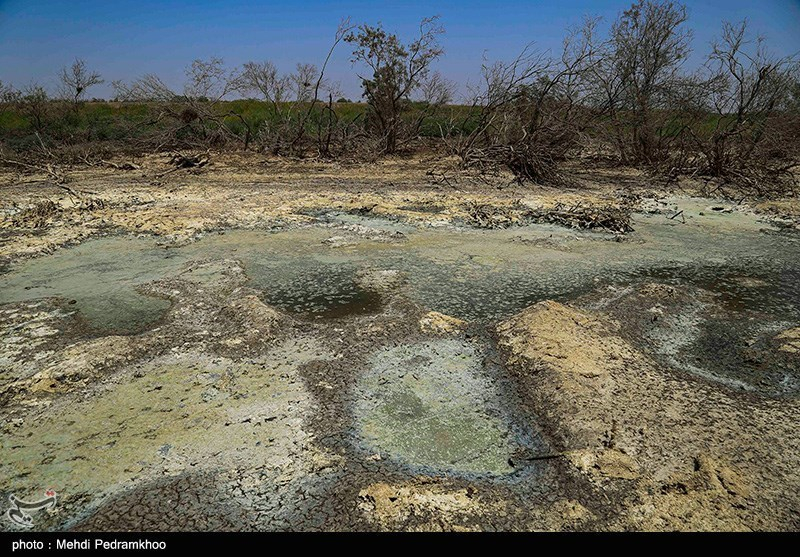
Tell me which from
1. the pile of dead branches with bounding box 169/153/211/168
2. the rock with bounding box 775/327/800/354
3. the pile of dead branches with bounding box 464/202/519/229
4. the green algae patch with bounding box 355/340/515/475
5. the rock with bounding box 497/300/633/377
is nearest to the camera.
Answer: the green algae patch with bounding box 355/340/515/475

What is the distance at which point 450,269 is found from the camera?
550 cm

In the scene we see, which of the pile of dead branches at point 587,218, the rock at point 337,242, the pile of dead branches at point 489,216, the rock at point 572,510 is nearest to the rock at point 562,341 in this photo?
the rock at point 572,510

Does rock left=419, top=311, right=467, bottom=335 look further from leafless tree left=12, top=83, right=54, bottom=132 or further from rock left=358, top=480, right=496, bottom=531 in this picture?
leafless tree left=12, top=83, right=54, bottom=132

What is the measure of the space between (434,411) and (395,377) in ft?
1.46

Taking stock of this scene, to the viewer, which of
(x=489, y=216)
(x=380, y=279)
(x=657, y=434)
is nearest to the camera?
(x=657, y=434)

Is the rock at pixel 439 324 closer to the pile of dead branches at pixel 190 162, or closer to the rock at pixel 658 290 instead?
the rock at pixel 658 290

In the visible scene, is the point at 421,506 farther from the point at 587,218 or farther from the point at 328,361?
the point at 587,218

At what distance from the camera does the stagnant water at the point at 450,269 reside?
4496 millimetres

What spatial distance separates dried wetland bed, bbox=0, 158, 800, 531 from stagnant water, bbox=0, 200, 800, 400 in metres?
0.03

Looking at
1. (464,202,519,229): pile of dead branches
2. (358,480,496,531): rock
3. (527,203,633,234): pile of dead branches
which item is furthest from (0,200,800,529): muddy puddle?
(464,202,519,229): pile of dead branches

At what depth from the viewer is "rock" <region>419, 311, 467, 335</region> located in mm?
4078

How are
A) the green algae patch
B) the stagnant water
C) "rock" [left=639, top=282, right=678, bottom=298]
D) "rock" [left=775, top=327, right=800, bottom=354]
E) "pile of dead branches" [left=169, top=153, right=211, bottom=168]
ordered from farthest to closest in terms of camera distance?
"pile of dead branches" [left=169, top=153, right=211, bottom=168]
"rock" [left=639, top=282, right=678, bottom=298]
the stagnant water
"rock" [left=775, top=327, right=800, bottom=354]
the green algae patch

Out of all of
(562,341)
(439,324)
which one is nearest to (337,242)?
(439,324)

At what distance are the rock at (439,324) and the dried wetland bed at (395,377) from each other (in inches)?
0.9
